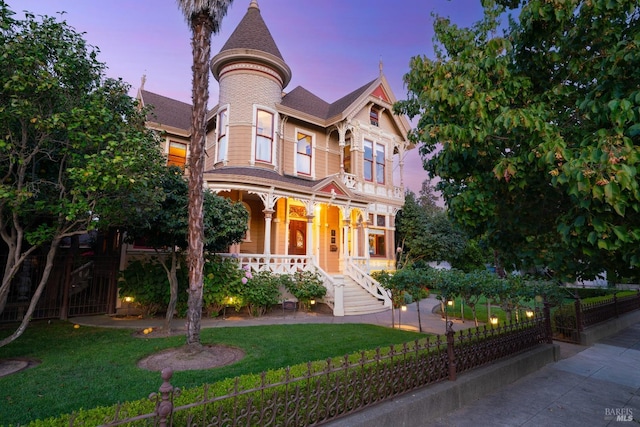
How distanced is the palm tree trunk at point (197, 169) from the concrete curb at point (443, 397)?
462cm

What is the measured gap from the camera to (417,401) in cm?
430

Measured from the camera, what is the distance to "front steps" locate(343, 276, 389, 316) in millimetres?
13438

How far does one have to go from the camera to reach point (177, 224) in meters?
9.26

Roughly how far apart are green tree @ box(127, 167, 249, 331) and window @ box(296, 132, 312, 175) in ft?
27.6

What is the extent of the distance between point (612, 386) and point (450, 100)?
20.5 feet

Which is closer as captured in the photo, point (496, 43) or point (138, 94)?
point (496, 43)

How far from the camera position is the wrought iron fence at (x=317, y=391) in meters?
2.90

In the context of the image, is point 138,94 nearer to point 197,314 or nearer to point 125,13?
point 125,13

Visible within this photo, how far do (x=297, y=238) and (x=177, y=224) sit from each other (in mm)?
9927

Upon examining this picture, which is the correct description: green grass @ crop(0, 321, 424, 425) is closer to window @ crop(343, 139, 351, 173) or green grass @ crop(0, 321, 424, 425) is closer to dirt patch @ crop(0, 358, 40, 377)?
dirt patch @ crop(0, 358, 40, 377)

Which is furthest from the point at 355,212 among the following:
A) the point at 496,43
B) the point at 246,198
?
the point at 496,43

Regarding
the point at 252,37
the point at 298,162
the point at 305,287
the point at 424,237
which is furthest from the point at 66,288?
the point at 424,237

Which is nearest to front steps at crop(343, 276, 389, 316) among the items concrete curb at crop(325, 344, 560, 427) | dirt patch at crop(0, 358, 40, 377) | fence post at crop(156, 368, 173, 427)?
concrete curb at crop(325, 344, 560, 427)

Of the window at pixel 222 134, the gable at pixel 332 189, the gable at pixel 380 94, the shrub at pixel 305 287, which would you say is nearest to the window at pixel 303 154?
the gable at pixel 332 189
